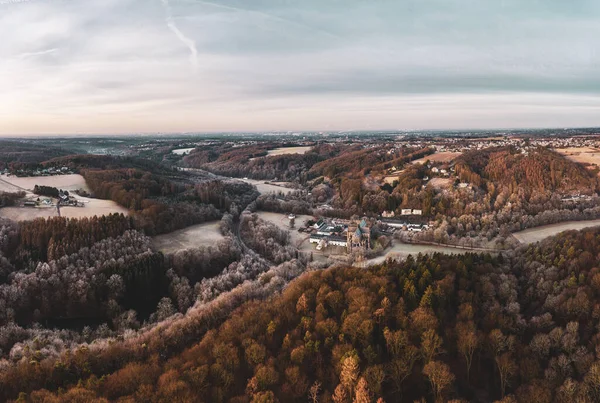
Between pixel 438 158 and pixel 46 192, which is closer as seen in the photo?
pixel 46 192

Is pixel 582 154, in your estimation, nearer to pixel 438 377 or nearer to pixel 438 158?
pixel 438 158

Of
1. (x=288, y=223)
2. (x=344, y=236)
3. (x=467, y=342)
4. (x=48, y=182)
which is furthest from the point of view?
(x=48, y=182)

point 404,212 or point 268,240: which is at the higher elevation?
point 404,212

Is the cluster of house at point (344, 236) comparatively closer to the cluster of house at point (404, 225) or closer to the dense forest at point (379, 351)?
the cluster of house at point (404, 225)

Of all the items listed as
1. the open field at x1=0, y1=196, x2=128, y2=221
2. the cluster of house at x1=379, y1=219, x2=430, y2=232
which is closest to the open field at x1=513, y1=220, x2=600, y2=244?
the cluster of house at x1=379, y1=219, x2=430, y2=232

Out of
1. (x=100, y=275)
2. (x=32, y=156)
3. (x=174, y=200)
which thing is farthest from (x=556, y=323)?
(x=32, y=156)

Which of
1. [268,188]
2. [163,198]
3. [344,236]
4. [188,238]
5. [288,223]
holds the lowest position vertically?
[344,236]

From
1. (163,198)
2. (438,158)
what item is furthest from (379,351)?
(438,158)
